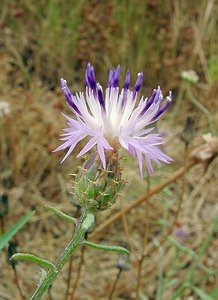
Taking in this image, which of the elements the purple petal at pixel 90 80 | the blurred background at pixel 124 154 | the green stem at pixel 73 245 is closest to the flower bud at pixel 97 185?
the green stem at pixel 73 245

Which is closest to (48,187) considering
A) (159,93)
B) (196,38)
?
(196,38)

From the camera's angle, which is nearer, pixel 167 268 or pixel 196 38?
pixel 167 268

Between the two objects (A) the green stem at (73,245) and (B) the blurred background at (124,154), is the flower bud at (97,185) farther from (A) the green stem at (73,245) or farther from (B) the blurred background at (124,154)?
(B) the blurred background at (124,154)

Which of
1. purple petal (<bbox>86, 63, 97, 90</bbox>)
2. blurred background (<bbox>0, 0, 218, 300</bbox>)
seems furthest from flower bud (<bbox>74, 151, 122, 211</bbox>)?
blurred background (<bbox>0, 0, 218, 300</bbox>)

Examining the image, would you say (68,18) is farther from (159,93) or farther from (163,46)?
(159,93)

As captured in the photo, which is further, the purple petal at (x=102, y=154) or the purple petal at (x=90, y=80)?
the purple petal at (x=90, y=80)

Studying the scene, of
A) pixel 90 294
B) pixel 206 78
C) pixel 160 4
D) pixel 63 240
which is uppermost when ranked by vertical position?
pixel 160 4

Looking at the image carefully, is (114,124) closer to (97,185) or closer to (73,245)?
(97,185)
